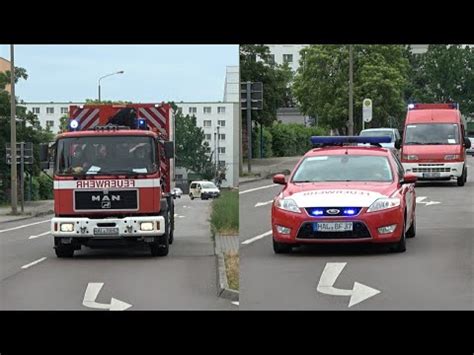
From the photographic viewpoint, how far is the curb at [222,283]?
362 inches

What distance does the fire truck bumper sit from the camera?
12.0 metres

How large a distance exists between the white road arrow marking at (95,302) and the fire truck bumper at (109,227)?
77.5 inches

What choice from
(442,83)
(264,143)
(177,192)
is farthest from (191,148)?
(442,83)

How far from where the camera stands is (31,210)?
11.6 m

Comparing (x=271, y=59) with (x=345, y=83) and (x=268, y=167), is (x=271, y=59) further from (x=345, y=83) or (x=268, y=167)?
(x=345, y=83)

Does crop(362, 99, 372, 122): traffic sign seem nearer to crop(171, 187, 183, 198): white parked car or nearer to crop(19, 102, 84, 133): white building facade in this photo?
crop(171, 187, 183, 198): white parked car

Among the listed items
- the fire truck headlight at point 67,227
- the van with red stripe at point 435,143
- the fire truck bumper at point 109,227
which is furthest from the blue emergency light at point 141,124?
the van with red stripe at point 435,143

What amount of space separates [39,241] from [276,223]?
365cm

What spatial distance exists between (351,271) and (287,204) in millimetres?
980

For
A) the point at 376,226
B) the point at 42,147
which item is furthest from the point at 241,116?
the point at 42,147

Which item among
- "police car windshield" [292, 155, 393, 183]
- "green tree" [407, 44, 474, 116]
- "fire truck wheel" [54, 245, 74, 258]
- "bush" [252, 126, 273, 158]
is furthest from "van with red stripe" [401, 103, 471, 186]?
"bush" [252, 126, 273, 158]

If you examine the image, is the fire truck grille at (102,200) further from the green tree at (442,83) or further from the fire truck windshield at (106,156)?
the green tree at (442,83)

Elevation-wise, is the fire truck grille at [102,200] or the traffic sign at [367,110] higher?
the traffic sign at [367,110]
